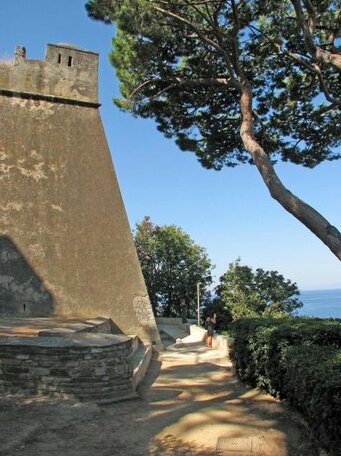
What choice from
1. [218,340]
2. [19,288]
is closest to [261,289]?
[218,340]

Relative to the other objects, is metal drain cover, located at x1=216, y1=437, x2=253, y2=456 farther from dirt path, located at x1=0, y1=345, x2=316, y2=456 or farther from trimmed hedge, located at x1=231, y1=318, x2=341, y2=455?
trimmed hedge, located at x1=231, y1=318, x2=341, y2=455

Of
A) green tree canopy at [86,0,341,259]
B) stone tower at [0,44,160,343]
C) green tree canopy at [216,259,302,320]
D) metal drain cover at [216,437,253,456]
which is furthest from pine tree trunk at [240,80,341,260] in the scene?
green tree canopy at [216,259,302,320]

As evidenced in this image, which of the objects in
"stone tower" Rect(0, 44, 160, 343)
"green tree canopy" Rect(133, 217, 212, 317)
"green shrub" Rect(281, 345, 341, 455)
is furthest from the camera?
"green tree canopy" Rect(133, 217, 212, 317)

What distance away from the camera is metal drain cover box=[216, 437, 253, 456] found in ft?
16.1

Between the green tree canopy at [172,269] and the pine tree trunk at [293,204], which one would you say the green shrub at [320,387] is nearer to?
the pine tree trunk at [293,204]

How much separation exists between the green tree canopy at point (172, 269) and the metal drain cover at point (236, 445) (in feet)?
74.7

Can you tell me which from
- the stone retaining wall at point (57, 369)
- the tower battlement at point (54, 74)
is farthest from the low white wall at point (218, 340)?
the tower battlement at point (54, 74)

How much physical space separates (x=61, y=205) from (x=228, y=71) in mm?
5576

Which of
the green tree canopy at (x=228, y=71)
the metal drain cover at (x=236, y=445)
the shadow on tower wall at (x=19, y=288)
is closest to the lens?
the metal drain cover at (x=236, y=445)

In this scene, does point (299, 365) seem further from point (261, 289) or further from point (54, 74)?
point (261, 289)

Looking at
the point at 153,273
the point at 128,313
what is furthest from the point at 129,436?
the point at 153,273

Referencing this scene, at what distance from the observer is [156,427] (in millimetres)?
5992

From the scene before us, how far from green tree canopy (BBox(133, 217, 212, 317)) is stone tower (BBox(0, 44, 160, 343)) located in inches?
580

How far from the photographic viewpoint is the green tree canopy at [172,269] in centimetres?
2805
